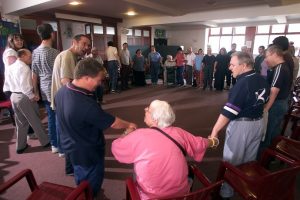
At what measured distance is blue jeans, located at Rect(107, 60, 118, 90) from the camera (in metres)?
6.35

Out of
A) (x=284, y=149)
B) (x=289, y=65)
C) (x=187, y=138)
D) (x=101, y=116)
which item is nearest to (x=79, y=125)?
(x=101, y=116)

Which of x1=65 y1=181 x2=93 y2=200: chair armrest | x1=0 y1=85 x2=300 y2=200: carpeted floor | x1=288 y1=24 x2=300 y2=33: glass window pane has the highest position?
x1=288 y1=24 x2=300 y2=33: glass window pane

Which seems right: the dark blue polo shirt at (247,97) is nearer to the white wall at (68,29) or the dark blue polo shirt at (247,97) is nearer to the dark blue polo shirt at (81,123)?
the dark blue polo shirt at (81,123)

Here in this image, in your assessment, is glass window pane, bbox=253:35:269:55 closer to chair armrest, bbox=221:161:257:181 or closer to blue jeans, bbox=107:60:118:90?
blue jeans, bbox=107:60:118:90

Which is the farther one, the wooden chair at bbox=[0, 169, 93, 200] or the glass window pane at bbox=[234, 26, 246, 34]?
the glass window pane at bbox=[234, 26, 246, 34]

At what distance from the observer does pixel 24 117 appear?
273 centimetres

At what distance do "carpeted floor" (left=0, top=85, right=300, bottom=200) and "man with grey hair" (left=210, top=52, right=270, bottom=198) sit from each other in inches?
26.8

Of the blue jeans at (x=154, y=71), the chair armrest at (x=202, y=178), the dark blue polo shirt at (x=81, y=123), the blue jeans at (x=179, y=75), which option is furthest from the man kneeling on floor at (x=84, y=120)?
the blue jeans at (x=154, y=71)

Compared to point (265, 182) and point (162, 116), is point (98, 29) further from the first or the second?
point (265, 182)

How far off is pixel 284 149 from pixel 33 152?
9.64ft

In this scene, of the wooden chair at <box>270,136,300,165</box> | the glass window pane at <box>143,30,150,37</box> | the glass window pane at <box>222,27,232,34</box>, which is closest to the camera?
the wooden chair at <box>270,136,300,165</box>

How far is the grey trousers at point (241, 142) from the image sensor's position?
1.67 metres

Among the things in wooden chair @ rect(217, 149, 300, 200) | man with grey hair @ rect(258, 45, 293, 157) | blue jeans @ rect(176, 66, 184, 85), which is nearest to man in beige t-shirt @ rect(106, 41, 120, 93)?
blue jeans @ rect(176, 66, 184, 85)

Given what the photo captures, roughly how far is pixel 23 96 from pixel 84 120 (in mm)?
1656
